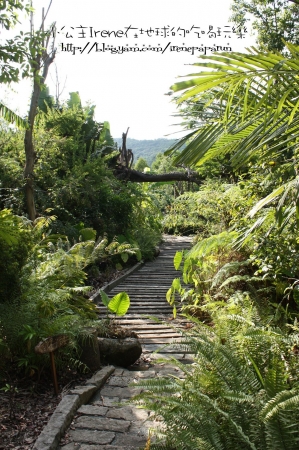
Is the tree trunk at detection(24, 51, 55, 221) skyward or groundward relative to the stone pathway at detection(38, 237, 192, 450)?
skyward

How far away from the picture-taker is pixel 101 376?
160 inches

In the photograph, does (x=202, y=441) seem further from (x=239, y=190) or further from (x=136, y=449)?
(x=239, y=190)

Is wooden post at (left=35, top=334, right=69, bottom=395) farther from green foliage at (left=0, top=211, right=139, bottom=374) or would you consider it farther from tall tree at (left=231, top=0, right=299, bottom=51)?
tall tree at (left=231, top=0, right=299, bottom=51)

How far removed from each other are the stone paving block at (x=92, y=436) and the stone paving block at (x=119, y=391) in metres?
0.69

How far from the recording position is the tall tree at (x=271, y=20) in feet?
55.6

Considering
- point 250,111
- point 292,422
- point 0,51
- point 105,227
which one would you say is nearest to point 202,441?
point 292,422

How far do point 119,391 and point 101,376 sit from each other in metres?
0.27

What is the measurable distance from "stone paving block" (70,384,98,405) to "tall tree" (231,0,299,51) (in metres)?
15.6

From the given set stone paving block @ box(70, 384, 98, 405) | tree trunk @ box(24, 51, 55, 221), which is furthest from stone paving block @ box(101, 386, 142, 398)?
tree trunk @ box(24, 51, 55, 221)

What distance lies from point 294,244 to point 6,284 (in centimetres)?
288

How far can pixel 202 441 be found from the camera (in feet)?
7.45

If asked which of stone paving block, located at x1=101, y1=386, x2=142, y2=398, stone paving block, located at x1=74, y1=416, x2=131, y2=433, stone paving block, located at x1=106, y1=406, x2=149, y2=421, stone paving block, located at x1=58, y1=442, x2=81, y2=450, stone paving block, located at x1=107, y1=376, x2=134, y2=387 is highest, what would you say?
stone paving block, located at x1=58, y1=442, x2=81, y2=450

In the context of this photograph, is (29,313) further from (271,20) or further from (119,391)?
(271,20)

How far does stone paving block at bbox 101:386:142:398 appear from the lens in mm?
3792
